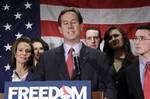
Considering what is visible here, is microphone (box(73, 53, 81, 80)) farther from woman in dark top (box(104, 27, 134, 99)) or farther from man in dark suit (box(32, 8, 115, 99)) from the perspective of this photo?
woman in dark top (box(104, 27, 134, 99))

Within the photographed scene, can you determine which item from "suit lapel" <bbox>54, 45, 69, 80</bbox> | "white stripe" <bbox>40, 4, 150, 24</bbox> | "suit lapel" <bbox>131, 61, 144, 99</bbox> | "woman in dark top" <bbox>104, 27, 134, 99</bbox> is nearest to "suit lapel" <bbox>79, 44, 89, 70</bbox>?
"suit lapel" <bbox>54, 45, 69, 80</bbox>

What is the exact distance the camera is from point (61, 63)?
7.27 feet

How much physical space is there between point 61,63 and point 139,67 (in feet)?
2.19

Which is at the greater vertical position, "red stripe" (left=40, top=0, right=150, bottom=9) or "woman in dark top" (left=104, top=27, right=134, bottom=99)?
"red stripe" (left=40, top=0, right=150, bottom=9)

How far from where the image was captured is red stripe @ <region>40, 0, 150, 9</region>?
487cm

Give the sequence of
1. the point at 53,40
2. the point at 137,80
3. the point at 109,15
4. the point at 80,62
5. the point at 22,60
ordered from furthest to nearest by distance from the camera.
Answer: the point at 109,15 → the point at 53,40 → the point at 22,60 → the point at 137,80 → the point at 80,62

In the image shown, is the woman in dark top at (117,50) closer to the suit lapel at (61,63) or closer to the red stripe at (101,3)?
the suit lapel at (61,63)

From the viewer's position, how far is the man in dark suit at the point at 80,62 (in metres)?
2.16

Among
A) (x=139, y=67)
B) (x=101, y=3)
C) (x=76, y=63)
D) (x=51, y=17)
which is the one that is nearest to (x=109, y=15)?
(x=101, y=3)

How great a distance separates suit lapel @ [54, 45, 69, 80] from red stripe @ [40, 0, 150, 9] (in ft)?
8.76

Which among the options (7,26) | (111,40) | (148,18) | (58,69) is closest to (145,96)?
(58,69)

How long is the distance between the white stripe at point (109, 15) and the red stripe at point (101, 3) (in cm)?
5

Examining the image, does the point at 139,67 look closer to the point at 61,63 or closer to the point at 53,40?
the point at 61,63

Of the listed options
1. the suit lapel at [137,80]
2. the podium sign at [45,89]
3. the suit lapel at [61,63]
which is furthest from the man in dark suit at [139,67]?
the podium sign at [45,89]
